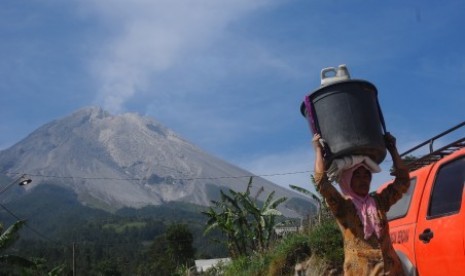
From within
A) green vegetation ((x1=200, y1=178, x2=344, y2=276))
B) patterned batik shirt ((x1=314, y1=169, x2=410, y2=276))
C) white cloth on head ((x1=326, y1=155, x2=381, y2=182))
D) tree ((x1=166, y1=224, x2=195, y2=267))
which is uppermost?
tree ((x1=166, y1=224, x2=195, y2=267))

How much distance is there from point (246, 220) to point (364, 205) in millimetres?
24160

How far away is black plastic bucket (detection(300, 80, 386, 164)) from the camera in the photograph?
3.81 m

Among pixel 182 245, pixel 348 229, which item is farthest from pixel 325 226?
pixel 182 245

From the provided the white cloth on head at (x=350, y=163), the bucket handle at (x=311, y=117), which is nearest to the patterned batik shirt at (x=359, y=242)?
the white cloth on head at (x=350, y=163)

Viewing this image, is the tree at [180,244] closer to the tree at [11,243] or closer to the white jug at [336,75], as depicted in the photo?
the tree at [11,243]

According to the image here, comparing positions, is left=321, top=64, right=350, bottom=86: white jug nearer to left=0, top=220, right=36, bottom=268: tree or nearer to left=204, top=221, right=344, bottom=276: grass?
left=204, top=221, right=344, bottom=276: grass

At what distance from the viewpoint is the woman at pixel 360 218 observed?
370cm

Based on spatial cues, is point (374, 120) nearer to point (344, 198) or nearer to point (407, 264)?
point (344, 198)

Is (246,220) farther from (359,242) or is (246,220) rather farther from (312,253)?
(359,242)

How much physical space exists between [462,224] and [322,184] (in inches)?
53.7

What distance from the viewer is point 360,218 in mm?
3793

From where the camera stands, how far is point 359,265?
3.70m

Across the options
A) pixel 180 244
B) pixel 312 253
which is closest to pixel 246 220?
pixel 312 253

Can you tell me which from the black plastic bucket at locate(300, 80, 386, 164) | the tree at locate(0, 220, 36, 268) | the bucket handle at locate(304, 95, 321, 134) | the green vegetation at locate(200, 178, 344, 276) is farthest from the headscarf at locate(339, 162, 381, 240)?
the tree at locate(0, 220, 36, 268)
